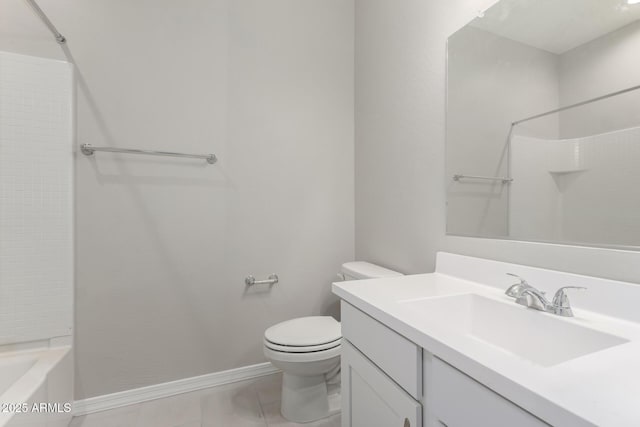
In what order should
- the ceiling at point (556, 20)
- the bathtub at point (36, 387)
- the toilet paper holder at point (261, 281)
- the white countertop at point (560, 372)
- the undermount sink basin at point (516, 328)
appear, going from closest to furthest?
1. the white countertop at point (560, 372)
2. the undermount sink basin at point (516, 328)
3. the ceiling at point (556, 20)
4. the bathtub at point (36, 387)
5. the toilet paper holder at point (261, 281)

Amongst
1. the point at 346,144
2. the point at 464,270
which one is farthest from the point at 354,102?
the point at 464,270

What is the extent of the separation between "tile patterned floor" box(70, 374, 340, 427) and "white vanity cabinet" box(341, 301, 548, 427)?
2.14ft

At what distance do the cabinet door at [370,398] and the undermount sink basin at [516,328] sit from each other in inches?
8.1

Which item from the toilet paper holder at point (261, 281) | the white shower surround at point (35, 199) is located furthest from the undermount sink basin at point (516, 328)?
the white shower surround at point (35, 199)

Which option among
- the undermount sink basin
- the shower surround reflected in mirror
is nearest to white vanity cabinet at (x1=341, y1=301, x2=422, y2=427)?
the undermount sink basin

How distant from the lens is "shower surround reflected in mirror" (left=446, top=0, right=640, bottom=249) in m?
0.73

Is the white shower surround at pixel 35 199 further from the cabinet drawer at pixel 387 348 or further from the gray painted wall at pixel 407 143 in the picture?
the gray painted wall at pixel 407 143

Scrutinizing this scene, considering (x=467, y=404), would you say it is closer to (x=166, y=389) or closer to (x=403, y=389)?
(x=403, y=389)

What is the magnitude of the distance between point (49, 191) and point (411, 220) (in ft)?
5.84

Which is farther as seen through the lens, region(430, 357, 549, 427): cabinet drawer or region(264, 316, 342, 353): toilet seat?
region(264, 316, 342, 353): toilet seat

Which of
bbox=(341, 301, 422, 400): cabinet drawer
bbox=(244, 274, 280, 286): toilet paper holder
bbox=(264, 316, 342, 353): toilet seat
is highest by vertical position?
bbox=(341, 301, 422, 400): cabinet drawer

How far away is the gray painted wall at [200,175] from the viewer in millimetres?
1457

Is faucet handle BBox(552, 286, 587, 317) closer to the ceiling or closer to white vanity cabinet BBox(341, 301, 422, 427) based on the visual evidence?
white vanity cabinet BBox(341, 301, 422, 427)

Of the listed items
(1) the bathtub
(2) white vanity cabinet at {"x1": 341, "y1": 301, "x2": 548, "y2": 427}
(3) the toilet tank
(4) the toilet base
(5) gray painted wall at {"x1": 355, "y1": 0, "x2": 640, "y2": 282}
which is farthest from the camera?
(3) the toilet tank
